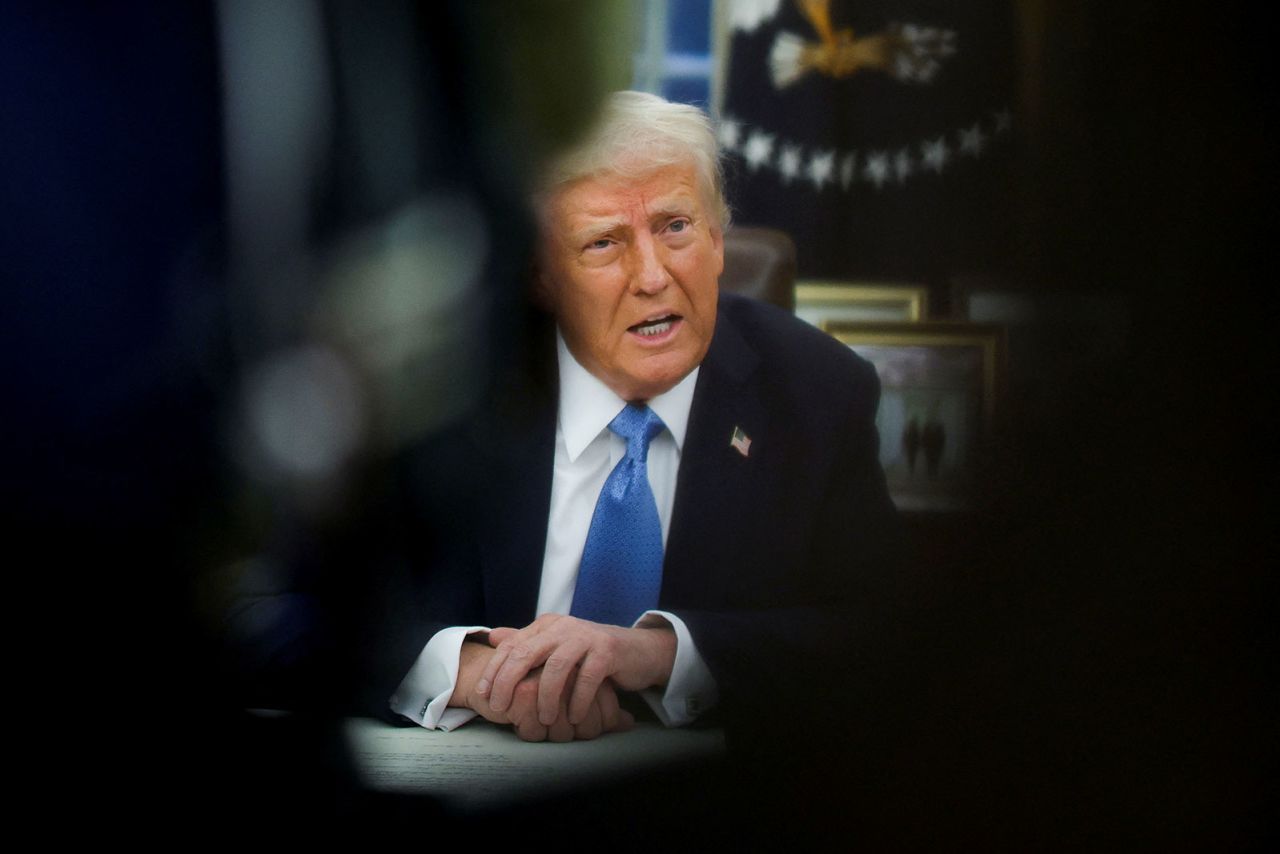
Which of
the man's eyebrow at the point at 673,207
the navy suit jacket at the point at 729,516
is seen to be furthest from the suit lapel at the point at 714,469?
the man's eyebrow at the point at 673,207

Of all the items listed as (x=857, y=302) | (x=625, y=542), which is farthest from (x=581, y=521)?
(x=857, y=302)

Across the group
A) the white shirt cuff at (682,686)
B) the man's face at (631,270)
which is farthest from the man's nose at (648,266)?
the white shirt cuff at (682,686)

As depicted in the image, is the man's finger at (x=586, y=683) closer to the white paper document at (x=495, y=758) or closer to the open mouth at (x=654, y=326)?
the white paper document at (x=495, y=758)

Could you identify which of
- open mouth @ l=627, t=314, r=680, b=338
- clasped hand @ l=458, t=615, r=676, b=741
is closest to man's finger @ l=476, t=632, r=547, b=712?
clasped hand @ l=458, t=615, r=676, b=741

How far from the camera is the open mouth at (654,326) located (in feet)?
2.31

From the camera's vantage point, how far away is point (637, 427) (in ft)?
2.43

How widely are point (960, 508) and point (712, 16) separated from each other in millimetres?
392

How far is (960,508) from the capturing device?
29.1 inches

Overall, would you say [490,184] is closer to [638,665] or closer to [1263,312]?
[638,665]

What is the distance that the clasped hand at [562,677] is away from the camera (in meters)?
0.69

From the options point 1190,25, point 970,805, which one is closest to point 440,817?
point 970,805

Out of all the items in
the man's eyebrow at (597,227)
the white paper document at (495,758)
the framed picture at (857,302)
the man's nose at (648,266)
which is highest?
the man's eyebrow at (597,227)

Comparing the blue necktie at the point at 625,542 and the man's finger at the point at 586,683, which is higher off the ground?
the blue necktie at the point at 625,542

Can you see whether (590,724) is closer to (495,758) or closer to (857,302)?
(495,758)
